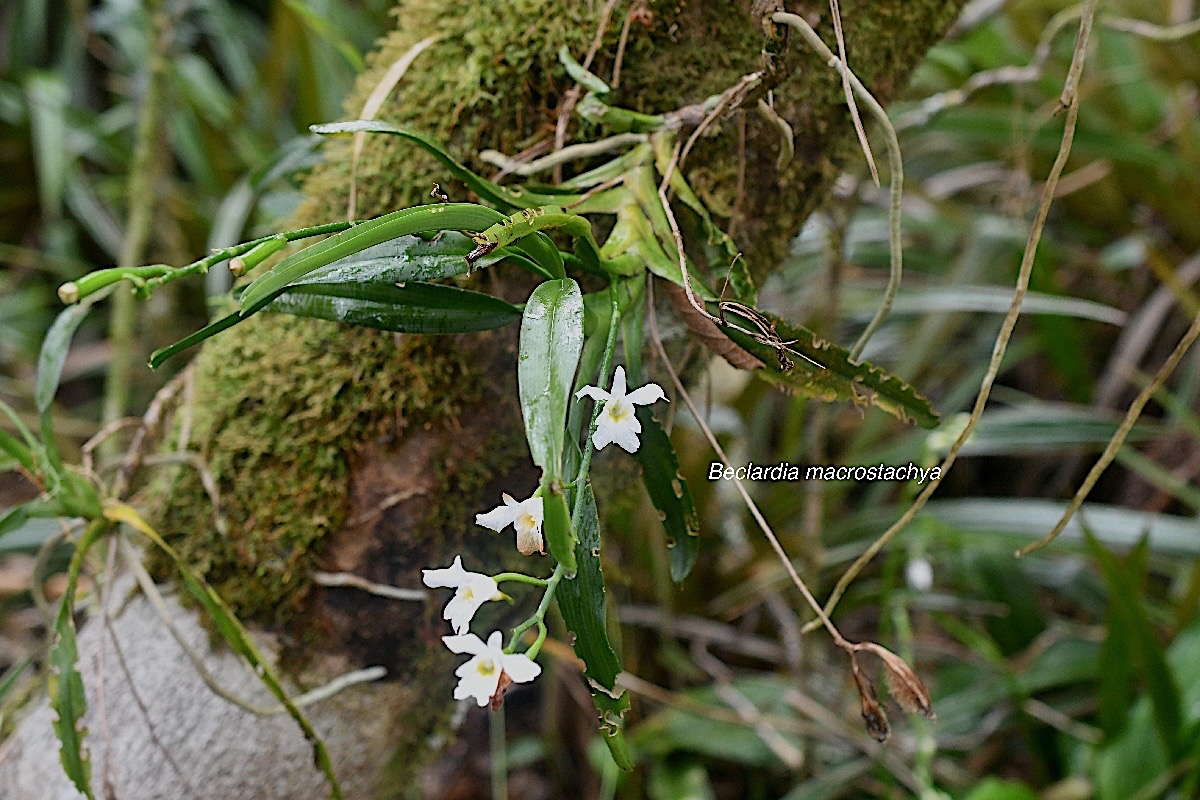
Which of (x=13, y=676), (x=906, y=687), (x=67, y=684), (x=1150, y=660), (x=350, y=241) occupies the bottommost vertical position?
(x=1150, y=660)

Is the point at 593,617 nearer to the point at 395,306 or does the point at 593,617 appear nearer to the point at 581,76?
the point at 395,306

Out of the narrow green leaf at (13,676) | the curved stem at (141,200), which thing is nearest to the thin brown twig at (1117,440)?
the narrow green leaf at (13,676)

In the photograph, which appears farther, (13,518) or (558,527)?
(13,518)

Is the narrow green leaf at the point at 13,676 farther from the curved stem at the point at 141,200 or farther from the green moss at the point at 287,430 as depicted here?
the curved stem at the point at 141,200

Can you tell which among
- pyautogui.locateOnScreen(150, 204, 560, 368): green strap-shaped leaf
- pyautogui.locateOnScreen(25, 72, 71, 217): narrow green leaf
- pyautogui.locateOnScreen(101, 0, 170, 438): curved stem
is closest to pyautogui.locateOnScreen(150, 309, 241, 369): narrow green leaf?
pyautogui.locateOnScreen(150, 204, 560, 368): green strap-shaped leaf

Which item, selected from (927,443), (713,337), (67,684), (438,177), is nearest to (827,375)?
(713,337)
